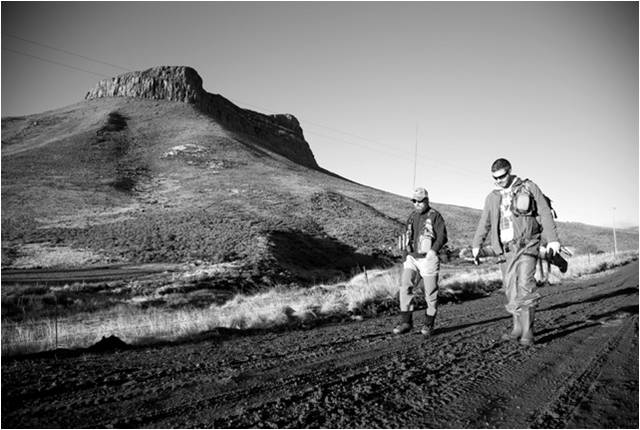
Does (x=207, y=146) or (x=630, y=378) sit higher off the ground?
(x=207, y=146)

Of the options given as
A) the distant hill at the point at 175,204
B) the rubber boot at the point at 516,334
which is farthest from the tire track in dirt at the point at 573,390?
the distant hill at the point at 175,204

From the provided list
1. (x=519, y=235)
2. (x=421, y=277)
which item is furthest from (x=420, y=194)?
(x=519, y=235)

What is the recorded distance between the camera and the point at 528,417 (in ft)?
7.59

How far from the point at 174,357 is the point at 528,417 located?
3.44 metres

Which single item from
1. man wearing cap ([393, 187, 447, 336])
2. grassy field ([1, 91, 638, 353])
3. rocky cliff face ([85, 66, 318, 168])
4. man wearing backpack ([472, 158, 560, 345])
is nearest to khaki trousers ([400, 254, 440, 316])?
man wearing cap ([393, 187, 447, 336])

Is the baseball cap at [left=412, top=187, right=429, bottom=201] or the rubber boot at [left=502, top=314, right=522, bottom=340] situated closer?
the rubber boot at [left=502, top=314, right=522, bottom=340]

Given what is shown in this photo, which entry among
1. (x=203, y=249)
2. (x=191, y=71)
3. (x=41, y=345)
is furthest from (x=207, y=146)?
(x=41, y=345)

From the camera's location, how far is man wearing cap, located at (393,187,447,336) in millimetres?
4969

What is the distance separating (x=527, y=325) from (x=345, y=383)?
2.48m

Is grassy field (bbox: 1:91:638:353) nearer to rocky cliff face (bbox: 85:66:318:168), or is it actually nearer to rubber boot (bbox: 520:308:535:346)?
rubber boot (bbox: 520:308:535:346)

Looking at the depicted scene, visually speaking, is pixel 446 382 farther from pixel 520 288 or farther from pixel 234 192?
pixel 234 192

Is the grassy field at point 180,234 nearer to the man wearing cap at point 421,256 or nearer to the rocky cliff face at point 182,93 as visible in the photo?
the man wearing cap at point 421,256

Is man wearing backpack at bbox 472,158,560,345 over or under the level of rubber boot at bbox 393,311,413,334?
over

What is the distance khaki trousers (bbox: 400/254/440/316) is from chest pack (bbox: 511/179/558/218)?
125cm
